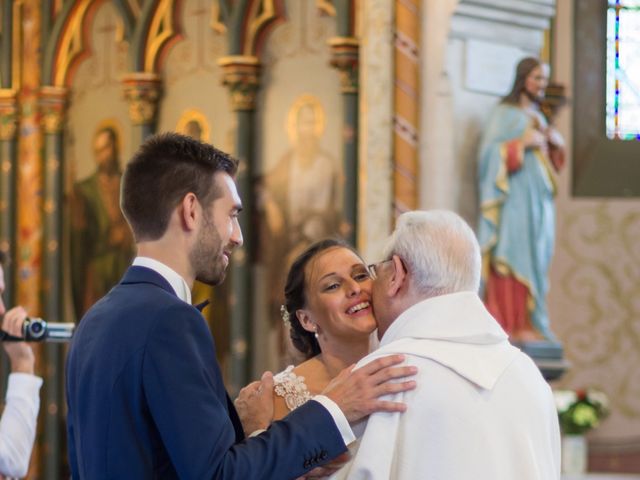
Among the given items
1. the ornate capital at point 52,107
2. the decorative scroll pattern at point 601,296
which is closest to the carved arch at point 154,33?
the ornate capital at point 52,107

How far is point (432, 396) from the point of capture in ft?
9.87

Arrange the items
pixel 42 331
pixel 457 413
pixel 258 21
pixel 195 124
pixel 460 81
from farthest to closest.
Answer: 1. pixel 195 124
2. pixel 258 21
3. pixel 460 81
4. pixel 42 331
5. pixel 457 413

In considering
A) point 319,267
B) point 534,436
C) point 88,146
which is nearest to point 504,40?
point 88,146

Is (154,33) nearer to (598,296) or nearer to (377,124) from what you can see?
(377,124)

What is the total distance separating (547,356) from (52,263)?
13.2ft

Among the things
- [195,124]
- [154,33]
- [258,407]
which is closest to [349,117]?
[195,124]

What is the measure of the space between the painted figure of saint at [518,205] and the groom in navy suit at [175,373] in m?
5.18

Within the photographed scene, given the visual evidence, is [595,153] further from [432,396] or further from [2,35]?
[432,396]

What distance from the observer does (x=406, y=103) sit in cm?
829

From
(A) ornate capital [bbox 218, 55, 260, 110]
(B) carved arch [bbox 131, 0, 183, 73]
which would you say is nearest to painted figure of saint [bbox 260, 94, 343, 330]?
(A) ornate capital [bbox 218, 55, 260, 110]

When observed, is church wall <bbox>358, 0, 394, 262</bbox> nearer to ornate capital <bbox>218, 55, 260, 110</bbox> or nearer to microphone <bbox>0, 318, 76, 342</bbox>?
ornate capital <bbox>218, 55, 260, 110</bbox>

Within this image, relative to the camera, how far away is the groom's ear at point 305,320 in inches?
154

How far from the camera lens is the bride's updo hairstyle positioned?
396 cm

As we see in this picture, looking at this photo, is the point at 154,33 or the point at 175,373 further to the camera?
the point at 154,33
